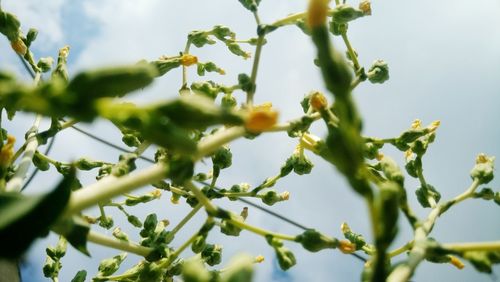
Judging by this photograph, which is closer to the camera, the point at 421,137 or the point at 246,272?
the point at 246,272

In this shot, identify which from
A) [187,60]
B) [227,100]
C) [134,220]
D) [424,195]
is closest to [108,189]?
[227,100]

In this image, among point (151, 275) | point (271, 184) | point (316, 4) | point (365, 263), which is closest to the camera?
point (316, 4)

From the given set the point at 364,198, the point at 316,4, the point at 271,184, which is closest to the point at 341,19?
the point at 271,184

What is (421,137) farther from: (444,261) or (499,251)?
(499,251)

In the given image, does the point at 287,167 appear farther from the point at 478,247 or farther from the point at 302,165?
the point at 478,247

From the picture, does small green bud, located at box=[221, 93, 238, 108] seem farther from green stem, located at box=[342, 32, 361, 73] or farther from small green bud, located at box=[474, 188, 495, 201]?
small green bud, located at box=[474, 188, 495, 201]

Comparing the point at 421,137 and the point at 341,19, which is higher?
the point at 341,19
